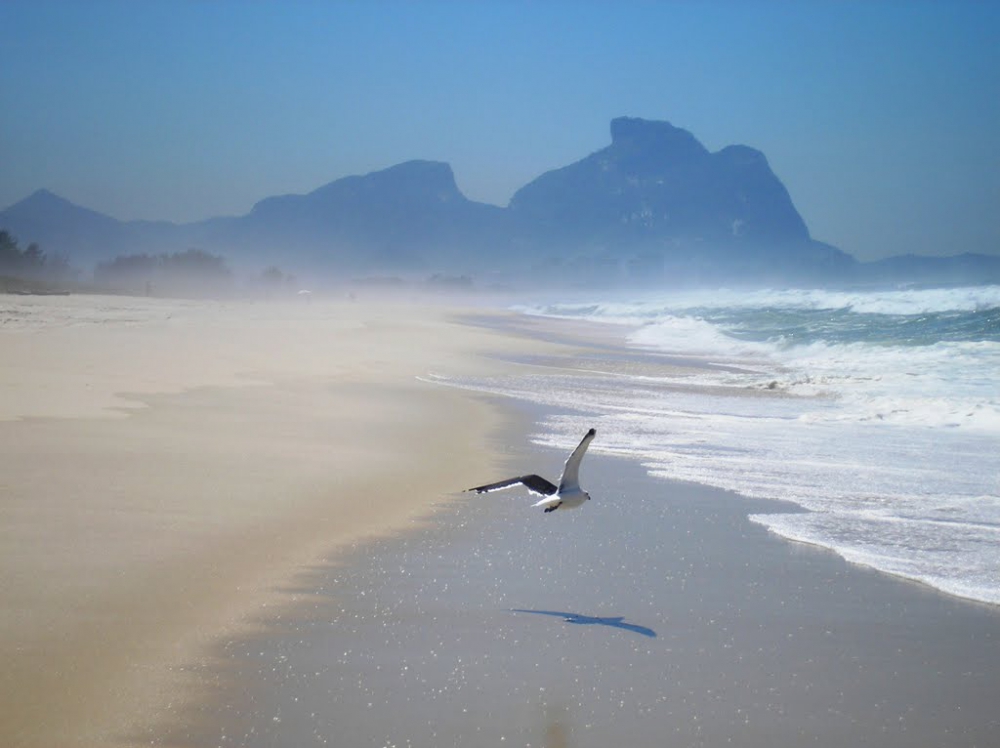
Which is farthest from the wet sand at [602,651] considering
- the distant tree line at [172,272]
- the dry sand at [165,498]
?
the distant tree line at [172,272]

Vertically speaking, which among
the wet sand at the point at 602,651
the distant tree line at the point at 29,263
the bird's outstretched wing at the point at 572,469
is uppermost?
the distant tree line at the point at 29,263

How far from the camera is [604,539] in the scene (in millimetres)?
6500

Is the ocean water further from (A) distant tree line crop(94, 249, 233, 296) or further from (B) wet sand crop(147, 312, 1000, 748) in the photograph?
(A) distant tree line crop(94, 249, 233, 296)

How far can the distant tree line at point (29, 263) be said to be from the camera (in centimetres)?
Answer: 5772

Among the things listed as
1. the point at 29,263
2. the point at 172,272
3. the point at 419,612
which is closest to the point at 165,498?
the point at 419,612

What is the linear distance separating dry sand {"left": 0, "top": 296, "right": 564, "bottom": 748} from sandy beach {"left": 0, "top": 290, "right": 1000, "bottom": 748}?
2 centimetres

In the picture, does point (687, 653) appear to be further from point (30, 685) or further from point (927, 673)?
point (30, 685)

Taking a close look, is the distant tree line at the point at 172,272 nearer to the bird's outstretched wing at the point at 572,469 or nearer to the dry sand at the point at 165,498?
the dry sand at the point at 165,498

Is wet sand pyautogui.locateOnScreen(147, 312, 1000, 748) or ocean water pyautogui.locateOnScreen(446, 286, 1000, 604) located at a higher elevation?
ocean water pyautogui.locateOnScreen(446, 286, 1000, 604)

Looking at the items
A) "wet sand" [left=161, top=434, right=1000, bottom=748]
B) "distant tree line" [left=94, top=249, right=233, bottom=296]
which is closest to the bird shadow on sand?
"wet sand" [left=161, top=434, right=1000, bottom=748]

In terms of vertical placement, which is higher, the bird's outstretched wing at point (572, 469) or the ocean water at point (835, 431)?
the bird's outstretched wing at point (572, 469)

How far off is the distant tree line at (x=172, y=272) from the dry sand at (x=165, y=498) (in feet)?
190

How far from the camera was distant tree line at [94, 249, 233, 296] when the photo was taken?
72188 millimetres

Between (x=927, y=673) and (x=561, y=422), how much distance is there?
7573 mm
